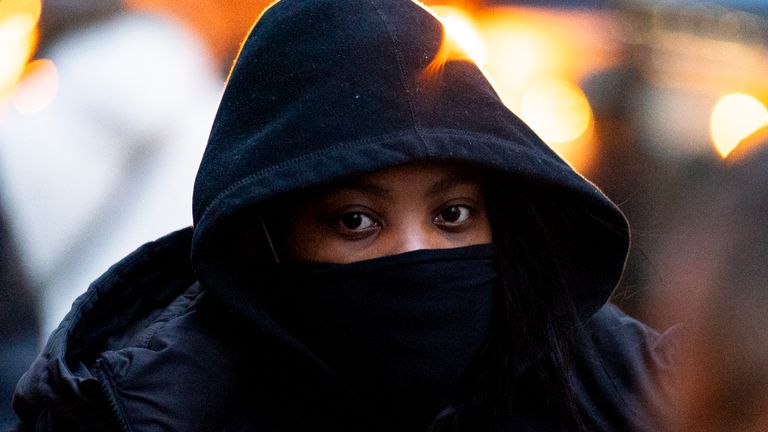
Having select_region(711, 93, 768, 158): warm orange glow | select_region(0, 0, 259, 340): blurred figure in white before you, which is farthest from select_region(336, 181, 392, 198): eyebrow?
select_region(711, 93, 768, 158): warm orange glow

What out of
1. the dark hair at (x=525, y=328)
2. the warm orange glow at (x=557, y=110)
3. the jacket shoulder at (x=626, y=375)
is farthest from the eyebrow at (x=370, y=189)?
the warm orange glow at (x=557, y=110)

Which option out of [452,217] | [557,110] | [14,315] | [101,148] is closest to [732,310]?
[452,217]

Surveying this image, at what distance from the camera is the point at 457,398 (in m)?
1.91

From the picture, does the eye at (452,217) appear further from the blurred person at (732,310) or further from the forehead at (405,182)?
the blurred person at (732,310)

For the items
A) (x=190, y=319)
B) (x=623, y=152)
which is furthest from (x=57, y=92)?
(x=623, y=152)

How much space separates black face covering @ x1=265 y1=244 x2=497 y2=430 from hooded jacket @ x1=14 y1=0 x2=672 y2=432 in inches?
2.4

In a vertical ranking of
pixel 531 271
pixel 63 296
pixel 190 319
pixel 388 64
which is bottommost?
pixel 63 296

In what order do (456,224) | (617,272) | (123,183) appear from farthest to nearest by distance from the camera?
1. (123,183)
2. (617,272)
3. (456,224)

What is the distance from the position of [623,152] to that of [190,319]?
5647 mm

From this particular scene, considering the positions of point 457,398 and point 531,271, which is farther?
point 531,271

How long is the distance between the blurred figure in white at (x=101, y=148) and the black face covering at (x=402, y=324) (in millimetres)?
1698

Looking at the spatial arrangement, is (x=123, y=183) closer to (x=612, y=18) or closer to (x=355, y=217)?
(x=355, y=217)

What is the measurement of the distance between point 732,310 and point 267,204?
135 cm

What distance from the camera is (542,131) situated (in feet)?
26.8
